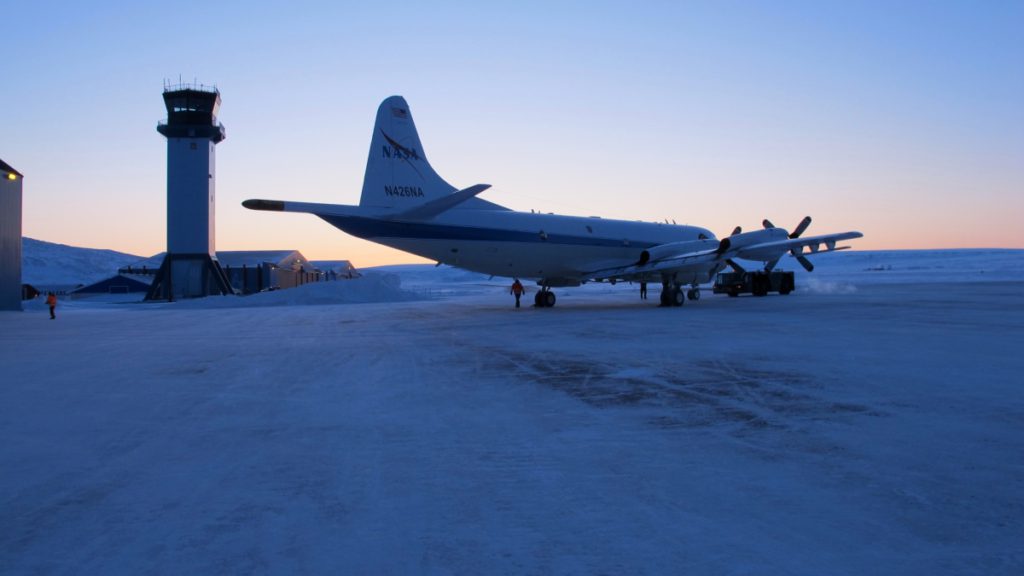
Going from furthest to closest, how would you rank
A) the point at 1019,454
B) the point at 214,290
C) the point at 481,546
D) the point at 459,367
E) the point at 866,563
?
1. the point at 214,290
2. the point at 459,367
3. the point at 1019,454
4. the point at 481,546
5. the point at 866,563

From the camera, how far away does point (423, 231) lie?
883 inches

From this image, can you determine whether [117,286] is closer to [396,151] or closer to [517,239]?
[396,151]

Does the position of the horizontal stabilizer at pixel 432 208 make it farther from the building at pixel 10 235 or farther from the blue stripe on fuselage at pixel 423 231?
the building at pixel 10 235

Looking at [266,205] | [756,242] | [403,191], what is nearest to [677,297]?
[756,242]

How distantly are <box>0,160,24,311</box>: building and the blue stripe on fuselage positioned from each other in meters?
26.2

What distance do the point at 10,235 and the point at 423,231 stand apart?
28586 mm

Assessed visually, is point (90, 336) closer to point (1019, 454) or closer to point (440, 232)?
point (440, 232)

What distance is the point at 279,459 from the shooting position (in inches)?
209

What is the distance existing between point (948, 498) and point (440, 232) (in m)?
19.7

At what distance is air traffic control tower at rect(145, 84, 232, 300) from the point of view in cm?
5300

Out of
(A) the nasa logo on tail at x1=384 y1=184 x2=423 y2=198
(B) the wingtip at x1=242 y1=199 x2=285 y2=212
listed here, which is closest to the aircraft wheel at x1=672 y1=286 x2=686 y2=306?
(A) the nasa logo on tail at x1=384 y1=184 x2=423 y2=198

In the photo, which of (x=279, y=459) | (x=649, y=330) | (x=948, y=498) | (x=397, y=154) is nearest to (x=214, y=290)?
(x=397, y=154)

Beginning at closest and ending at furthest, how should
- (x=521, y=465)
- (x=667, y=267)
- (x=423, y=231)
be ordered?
(x=521, y=465)
(x=423, y=231)
(x=667, y=267)

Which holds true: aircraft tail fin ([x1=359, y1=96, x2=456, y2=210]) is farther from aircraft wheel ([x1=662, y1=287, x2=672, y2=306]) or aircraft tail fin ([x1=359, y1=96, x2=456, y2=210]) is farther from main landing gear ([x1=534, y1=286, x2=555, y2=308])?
aircraft wheel ([x1=662, y1=287, x2=672, y2=306])
